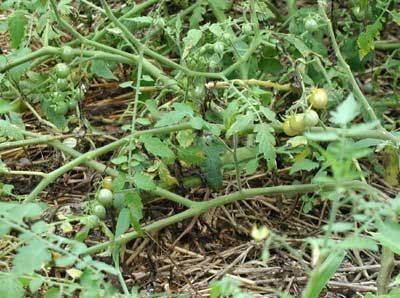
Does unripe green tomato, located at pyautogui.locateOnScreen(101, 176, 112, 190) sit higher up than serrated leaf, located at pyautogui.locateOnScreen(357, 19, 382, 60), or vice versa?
serrated leaf, located at pyautogui.locateOnScreen(357, 19, 382, 60)

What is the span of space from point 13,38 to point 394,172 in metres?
1.22

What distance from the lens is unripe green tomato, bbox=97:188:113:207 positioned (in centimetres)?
201

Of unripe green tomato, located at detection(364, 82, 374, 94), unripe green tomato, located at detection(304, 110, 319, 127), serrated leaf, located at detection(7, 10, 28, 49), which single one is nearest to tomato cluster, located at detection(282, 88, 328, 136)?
unripe green tomato, located at detection(304, 110, 319, 127)

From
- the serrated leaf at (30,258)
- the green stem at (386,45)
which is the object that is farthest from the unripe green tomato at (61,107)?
the green stem at (386,45)

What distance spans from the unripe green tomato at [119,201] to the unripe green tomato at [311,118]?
20.8 inches

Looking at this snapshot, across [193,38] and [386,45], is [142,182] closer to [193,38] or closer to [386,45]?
[193,38]

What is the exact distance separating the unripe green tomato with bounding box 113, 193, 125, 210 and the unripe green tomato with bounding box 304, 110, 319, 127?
0.53 metres

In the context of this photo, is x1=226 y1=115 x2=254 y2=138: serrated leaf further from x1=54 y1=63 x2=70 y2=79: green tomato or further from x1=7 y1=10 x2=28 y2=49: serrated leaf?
x1=7 y1=10 x2=28 y2=49: serrated leaf

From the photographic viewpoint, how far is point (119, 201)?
2082 millimetres

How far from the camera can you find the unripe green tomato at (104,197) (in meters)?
2.01

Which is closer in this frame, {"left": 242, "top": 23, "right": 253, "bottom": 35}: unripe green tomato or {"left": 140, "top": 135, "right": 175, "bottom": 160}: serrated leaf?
{"left": 140, "top": 135, "right": 175, "bottom": 160}: serrated leaf

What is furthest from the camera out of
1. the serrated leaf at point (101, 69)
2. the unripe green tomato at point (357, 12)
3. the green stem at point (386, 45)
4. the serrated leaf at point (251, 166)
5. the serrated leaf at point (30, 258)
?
the green stem at point (386, 45)

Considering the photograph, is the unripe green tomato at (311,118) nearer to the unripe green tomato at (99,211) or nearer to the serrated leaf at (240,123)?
the serrated leaf at (240,123)

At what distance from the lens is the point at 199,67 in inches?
87.6
